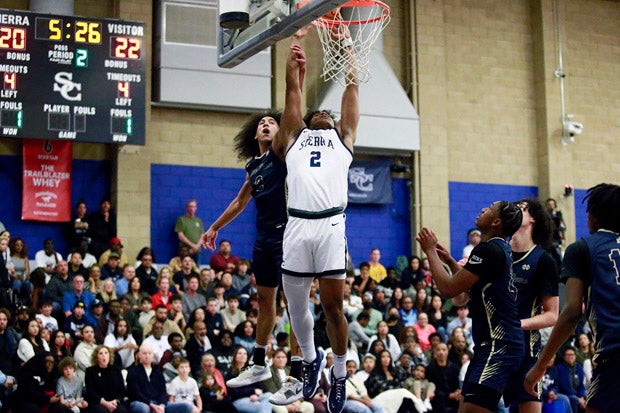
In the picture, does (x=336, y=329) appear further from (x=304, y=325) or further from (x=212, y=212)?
(x=212, y=212)

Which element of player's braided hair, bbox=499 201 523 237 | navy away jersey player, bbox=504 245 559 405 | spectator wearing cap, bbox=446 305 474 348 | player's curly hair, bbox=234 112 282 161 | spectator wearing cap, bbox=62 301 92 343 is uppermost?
player's curly hair, bbox=234 112 282 161

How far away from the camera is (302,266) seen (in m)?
8.81

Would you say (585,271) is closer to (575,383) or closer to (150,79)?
(575,383)

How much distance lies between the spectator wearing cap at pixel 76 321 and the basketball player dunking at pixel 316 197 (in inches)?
306

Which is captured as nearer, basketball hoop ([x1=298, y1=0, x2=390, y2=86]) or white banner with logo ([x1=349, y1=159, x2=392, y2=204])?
basketball hoop ([x1=298, y1=0, x2=390, y2=86])

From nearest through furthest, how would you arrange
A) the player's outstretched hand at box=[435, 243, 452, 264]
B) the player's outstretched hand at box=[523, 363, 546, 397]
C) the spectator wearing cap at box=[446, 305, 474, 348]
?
the player's outstretched hand at box=[523, 363, 546, 397] → the player's outstretched hand at box=[435, 243, 452, 264] → the spectator wearing cap at box=[446, 305, 474, 348]

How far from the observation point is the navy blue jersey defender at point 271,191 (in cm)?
941

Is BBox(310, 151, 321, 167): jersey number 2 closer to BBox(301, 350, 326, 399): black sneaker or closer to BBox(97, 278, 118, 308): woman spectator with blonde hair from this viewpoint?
BBox(301, 350, 326, 399): black sneaker

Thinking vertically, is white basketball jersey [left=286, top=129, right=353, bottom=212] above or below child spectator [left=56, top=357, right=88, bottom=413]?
above

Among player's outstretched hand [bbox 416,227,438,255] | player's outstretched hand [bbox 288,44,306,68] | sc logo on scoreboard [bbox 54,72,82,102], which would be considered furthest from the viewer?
sc logo on scoreboard [bbox 54,72,82,102]

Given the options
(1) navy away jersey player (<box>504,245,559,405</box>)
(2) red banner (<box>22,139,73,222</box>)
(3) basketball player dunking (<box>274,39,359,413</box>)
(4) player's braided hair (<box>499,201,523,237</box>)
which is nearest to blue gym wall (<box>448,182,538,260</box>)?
(2) red banner (<box>22,139,73,222</box>)

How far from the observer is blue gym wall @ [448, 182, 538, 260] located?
2361cm

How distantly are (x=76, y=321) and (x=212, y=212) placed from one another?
5.77m

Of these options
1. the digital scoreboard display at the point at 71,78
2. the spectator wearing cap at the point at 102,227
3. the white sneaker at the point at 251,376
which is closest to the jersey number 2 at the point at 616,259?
Answer: the white sneaker at the point at 251,376
